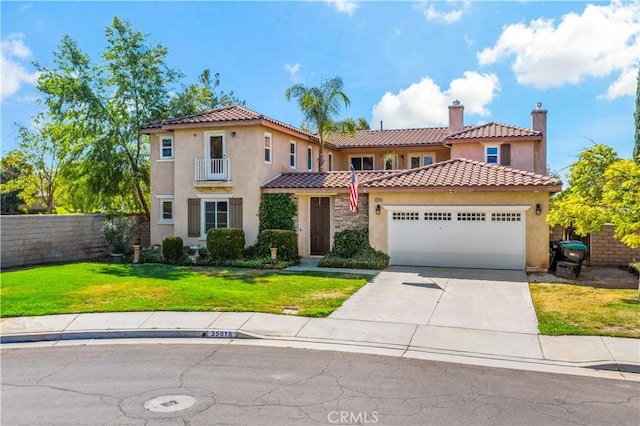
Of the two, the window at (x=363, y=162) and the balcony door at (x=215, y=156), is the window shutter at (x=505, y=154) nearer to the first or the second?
the window at (x=363, y=162)

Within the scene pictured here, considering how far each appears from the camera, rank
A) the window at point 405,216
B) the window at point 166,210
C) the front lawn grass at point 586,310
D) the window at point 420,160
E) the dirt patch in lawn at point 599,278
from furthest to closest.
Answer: the window at point 420,160 < the window at point 166,210 < the window at point 405,216 < the dirt patch in lawn at point 599,278 < the front lawn grass at point 586,310

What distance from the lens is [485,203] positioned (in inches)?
666

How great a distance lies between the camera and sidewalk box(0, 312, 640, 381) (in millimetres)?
7637

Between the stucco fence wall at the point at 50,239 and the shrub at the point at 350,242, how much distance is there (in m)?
10.1

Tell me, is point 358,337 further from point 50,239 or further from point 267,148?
point 50,239

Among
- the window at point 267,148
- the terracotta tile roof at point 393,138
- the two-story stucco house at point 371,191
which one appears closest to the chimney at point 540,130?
the two-story stucco house at point 371,191

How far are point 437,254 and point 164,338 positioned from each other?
10960 millimetres

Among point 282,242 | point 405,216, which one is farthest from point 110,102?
point 405,216

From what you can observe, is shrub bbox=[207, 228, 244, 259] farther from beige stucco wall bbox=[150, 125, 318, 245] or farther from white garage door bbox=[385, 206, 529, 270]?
white garage door bbox=[385, 206, 529, 270]

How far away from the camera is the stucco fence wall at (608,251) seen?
17.2 meters

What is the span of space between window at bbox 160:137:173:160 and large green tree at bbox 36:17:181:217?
242 cm

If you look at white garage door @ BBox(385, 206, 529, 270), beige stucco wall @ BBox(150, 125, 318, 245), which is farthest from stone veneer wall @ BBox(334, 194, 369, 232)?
beige stucco wall @ BBox(150, 125, 318, 245)

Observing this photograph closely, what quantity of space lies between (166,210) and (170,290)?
10.3 m

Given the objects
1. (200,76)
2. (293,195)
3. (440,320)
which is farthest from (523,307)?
(200,76)
